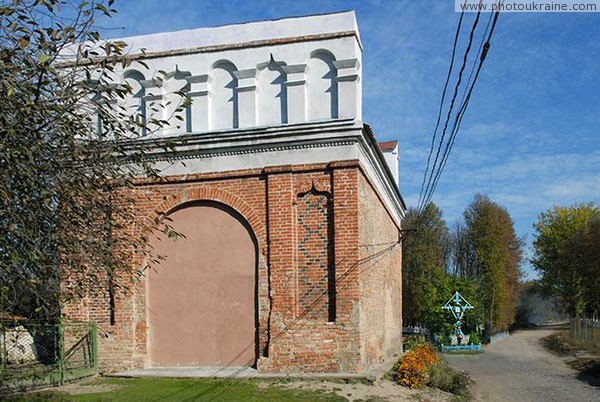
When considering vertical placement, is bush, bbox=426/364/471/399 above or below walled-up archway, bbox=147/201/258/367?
below

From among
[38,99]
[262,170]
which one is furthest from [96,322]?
[38,99]

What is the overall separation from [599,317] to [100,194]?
49806mm

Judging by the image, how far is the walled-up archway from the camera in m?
15.6

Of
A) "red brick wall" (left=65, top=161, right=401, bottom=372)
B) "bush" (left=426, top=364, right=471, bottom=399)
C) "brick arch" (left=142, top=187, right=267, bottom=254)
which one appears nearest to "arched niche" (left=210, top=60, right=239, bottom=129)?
"red brick wall" (left=65, top=161, right=401, bottom=372)

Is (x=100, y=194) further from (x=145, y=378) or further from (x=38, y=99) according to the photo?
(x=145, y=378)

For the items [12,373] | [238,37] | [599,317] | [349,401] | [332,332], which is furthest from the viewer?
[599,317]

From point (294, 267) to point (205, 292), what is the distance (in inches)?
96.2

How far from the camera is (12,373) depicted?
13961mm

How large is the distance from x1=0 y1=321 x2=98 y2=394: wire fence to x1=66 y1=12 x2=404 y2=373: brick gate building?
1.26ft

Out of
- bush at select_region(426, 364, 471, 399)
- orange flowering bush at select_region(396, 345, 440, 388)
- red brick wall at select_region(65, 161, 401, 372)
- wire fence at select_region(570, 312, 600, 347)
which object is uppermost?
red brick wall at select_region(65, 161, 401, 372)

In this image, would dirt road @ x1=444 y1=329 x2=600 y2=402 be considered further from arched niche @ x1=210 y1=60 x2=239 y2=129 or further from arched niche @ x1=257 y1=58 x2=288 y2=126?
arched niche @ x1=210 y1=60 x2=239 y2=129

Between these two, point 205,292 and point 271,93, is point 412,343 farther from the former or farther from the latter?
point 271,93

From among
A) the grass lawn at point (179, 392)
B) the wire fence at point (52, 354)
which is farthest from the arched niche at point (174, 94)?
the grass lawn at point (179, 392)

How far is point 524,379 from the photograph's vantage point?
76.9 ft
